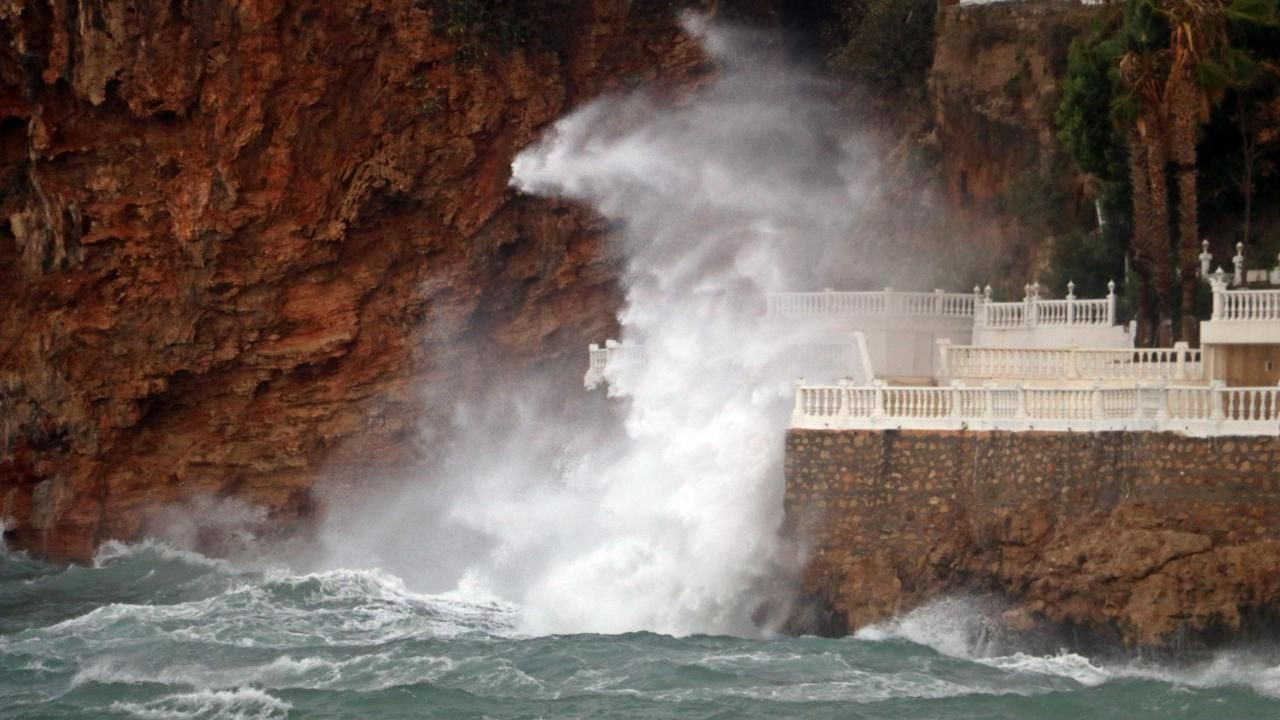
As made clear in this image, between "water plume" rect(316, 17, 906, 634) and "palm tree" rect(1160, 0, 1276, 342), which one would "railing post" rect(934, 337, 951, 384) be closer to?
"water plume" rect(316, 17, 906, 634)

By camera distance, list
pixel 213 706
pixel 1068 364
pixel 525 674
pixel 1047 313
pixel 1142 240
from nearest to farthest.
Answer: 1. pixel 213 706
2. pixel 525 674
3. pixel 1068 364
4. pixel 1142 240
5. pixel 1047 313

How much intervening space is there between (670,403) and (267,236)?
9142 mm

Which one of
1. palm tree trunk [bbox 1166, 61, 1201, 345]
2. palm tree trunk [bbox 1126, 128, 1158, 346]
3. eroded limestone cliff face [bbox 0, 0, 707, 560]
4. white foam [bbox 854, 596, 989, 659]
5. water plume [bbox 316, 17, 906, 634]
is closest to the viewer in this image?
white foam [bbox 854, 596, 989, 659]

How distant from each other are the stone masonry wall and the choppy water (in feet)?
1.58

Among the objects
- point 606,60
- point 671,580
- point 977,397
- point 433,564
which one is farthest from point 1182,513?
point 606,60

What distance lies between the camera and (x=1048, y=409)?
28172 mm

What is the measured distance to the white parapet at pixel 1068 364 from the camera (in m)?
29.2

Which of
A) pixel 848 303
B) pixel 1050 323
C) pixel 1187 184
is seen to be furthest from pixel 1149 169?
pixel 848 303

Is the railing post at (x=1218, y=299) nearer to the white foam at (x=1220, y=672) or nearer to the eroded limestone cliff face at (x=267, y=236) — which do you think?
the white foam at (x=1220, y=672)

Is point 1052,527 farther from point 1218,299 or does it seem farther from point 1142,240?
point 1142,240

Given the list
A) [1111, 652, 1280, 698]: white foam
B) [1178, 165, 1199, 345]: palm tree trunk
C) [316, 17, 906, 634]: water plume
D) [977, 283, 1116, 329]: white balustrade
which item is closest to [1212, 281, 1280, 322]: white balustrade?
[1178, 165, 1199, 345]: palm tree trunk

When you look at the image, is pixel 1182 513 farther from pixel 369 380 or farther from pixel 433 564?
pixel 369 380

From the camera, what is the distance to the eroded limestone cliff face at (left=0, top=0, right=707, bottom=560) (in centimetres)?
3919

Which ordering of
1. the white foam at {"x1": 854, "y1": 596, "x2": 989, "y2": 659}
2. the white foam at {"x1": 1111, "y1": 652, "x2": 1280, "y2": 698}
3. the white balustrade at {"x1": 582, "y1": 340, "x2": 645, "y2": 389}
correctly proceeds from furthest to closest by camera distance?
the white balustrade at {"x1": 582, "y1": 340, "x2": 645, "y2": 389}
the white foam at {"x1": 854, "y1": 596, "x2": 989, "y2": 659}
the white foam at {"x1": 1111, "y1": 652, "x2": 1280, "y2": 698}
